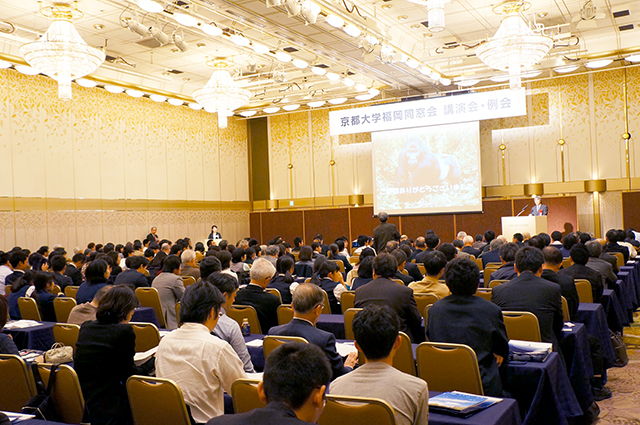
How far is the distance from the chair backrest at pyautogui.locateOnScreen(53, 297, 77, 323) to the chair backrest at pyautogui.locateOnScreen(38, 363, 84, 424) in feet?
9.55

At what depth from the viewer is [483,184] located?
16312mm

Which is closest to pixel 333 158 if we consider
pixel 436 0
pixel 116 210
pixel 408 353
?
pixel 116 210

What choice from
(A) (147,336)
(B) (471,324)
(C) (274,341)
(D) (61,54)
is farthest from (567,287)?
(D) (61,54)

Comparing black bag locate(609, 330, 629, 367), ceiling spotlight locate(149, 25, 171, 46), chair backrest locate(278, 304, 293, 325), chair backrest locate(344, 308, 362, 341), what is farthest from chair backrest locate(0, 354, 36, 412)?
ceiling spotlight locate(149, 25, 171, 46)

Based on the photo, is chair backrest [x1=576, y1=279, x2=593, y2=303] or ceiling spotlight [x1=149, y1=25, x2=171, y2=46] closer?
chair backrest [x1=576, y1=279, x2=593, y2=303]

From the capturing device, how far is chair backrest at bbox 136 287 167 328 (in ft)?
19.6

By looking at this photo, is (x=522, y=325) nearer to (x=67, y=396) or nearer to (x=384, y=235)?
(x=67, y=396)

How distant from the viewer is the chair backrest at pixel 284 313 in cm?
477

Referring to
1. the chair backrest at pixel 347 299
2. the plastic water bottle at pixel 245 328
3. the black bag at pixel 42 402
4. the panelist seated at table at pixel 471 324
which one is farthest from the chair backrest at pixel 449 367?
the chair backrest at pixel 347 299

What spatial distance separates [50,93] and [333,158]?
8742 millimetres

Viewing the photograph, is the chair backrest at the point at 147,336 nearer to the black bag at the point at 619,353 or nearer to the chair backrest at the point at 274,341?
the chair backrest at the point at 274,341

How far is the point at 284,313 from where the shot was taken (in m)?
4.82

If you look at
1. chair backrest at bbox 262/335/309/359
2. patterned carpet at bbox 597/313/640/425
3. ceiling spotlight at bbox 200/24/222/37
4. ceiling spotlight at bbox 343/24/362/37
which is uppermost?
ceiling spotlight at bbox 343/24/362/37

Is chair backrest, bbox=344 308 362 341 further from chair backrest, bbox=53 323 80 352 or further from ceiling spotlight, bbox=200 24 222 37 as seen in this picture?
ceiling spotlight, bbox=200 24 222 37
